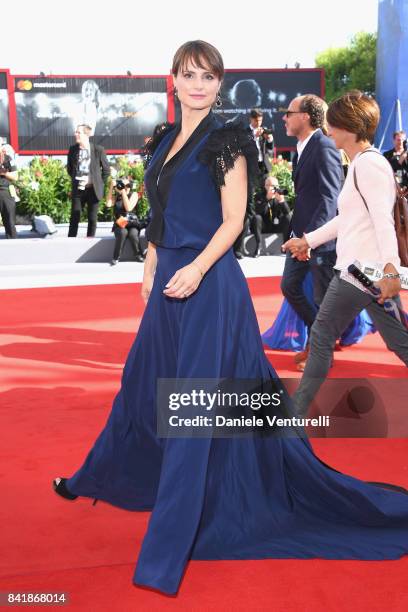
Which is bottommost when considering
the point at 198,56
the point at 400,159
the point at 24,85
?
the point at 400,159

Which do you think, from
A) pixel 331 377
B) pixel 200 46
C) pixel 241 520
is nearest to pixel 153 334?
pixel 241 520

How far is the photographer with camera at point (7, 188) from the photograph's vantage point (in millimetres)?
12000

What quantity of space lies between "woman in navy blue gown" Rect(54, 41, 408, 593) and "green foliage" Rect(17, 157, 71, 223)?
Result: 11.0m

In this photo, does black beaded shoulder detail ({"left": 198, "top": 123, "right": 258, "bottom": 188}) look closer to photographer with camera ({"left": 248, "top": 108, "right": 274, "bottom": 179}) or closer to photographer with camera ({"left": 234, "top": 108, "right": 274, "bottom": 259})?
photographer with camera ({"left": 234, "top": 108, "right": 274, "bottom": 259})

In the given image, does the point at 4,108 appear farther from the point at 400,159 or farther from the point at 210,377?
the point at 210,377

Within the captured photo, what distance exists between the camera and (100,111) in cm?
2561

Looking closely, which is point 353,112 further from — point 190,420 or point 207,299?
point 190,420

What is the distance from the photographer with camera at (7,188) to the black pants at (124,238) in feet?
6.41

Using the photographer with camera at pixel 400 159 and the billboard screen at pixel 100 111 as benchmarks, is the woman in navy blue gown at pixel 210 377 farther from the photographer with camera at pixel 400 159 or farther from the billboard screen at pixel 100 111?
the billboard screen at pixel 100 111

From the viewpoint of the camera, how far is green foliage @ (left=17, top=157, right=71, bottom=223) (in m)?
13.6

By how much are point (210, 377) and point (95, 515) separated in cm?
93

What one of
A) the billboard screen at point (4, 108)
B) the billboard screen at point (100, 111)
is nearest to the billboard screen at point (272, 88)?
the billboard screen at point (100, 111)

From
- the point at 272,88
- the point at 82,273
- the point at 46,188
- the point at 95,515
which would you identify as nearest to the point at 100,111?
the point at 272,88

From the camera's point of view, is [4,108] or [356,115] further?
[4,108]
